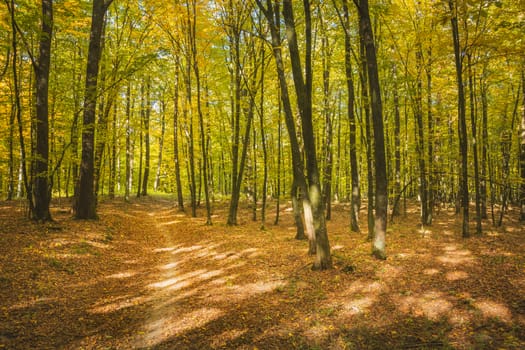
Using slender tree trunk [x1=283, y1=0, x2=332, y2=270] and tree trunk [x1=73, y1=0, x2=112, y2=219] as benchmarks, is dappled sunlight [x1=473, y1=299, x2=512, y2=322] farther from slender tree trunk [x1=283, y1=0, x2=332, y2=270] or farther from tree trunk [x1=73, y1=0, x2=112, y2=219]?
tree trunk [x1=73, y1=0, x2=112, y2=219]

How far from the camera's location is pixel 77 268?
25.3ft

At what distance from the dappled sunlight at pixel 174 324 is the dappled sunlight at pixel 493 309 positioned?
4.84 m

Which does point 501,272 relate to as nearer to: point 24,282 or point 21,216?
point 24,282

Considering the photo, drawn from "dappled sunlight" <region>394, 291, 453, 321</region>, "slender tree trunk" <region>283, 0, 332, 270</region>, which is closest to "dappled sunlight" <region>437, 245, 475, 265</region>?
"dappled sunlight" <region>394, 291, 453, 321</region>

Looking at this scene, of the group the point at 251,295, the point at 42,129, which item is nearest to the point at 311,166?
the point at 251,295

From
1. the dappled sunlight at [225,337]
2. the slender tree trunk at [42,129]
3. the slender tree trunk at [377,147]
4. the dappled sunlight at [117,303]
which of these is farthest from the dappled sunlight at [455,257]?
the slender tree trunk at [42,129]

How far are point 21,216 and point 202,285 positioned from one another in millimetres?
8924

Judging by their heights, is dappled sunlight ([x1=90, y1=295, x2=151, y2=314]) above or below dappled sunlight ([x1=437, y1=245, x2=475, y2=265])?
below

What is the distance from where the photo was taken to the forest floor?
188 inches

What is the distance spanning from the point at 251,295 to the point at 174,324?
1.79 metres

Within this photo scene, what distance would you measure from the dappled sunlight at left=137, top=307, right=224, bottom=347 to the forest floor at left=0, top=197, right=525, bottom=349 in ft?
0.11

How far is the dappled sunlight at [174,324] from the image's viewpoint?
4.87 meters

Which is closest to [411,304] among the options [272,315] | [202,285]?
[272,315]

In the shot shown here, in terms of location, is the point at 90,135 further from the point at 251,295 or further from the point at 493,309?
the point at 493,309
